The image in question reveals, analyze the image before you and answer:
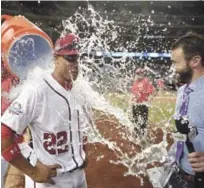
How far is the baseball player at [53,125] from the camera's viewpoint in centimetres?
88

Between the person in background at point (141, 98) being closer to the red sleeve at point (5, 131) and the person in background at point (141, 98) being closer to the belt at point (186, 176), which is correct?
the belt at point (186, 176)

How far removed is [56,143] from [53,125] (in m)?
0.04

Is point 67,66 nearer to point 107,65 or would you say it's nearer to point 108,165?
point 107,65

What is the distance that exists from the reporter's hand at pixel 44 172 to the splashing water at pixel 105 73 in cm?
14

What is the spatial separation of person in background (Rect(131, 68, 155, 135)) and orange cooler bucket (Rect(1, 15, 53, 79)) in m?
0.24

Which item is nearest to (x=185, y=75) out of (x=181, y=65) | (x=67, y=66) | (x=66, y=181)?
(x=181, y=65)

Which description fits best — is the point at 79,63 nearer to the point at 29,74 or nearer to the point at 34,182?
the point at 29,74

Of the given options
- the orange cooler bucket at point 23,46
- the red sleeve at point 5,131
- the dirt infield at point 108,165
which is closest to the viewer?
the red sleeve at point 5,131

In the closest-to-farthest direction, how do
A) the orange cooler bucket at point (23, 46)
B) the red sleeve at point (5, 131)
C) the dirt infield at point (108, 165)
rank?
the red sleeve at point (5, 131) < the orange cooler bucket at point (23, 46) < the dirt infield at point (108, 165)

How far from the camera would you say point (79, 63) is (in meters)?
0.98

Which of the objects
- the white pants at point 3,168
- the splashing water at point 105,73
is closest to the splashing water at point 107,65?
the splashing water at point 105,73

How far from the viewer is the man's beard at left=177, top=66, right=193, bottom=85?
2.96 feet

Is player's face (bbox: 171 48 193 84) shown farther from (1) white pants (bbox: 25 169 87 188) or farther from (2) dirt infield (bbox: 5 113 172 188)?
(1) white pants (bbox: 25 169 87 188)

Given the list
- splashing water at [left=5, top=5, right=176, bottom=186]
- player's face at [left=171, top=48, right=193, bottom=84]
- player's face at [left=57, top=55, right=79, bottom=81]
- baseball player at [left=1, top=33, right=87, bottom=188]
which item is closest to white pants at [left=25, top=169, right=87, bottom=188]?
baseball player at [left=1, top=33, right=87, bottom=188]
